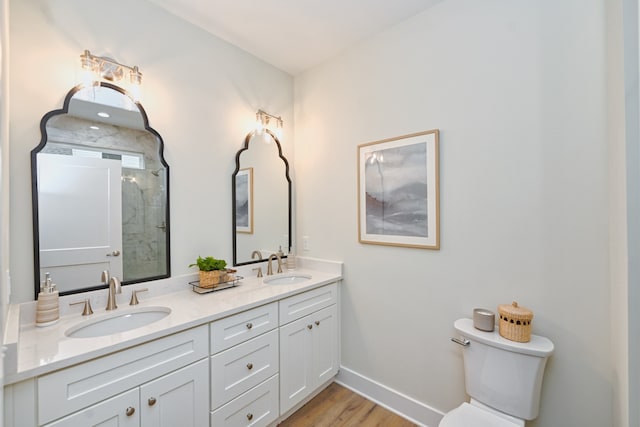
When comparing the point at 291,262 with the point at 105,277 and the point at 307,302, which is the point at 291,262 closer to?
the point at 307,302

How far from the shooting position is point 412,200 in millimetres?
1854

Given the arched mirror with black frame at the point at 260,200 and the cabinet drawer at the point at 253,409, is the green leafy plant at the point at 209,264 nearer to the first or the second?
the arched mirror with black frame at the point at 260,200

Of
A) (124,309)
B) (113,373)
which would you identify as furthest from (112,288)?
(113,373)

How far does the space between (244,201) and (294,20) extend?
134cm

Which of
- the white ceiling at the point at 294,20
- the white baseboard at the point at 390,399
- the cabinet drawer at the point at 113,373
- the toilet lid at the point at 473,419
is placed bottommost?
the white baseboard at the point at 390,399

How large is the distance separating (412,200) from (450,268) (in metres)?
0.49

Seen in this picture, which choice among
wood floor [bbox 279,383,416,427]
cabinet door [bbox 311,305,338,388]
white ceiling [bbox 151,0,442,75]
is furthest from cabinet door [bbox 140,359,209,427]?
white ceiling [bbox 151,0,442,75]

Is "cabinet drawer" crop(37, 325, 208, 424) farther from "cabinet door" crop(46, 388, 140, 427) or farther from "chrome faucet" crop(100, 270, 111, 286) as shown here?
"chrome faucet" crop(100, 270, 111, 286)

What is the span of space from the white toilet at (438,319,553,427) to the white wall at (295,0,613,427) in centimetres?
19

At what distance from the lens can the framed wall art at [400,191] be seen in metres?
1.77

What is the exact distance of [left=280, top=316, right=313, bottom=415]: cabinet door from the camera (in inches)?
69.8

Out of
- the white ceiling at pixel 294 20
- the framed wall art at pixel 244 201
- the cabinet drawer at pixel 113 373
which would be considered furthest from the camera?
the framed wall art at pixel 244 201

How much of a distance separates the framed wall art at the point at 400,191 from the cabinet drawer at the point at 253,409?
116cm

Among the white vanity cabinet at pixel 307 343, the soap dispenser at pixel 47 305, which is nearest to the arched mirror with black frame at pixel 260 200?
the white vanity cabinet at pixel 307 343
